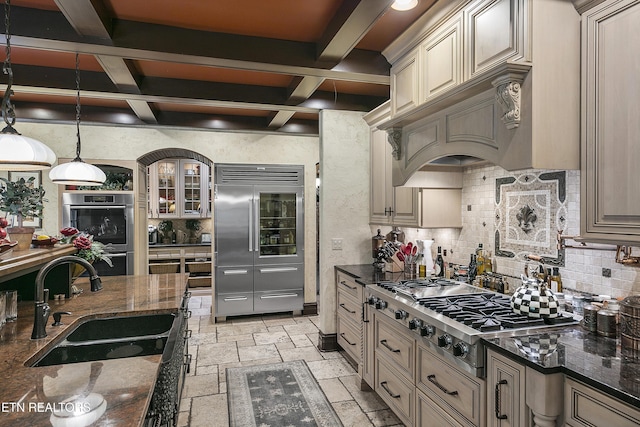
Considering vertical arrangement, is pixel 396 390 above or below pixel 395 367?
below

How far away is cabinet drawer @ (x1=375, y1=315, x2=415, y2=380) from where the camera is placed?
8.12ft

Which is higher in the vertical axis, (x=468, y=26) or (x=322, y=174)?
(x=468, y=26)

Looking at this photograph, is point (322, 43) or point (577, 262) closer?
point (577, 262)

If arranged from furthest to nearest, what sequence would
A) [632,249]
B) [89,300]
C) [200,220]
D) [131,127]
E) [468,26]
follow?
[200,220] < [131,127] < [89,300] < [468,26] < [632,249]

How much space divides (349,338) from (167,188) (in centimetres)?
530

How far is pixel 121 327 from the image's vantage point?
101 inches

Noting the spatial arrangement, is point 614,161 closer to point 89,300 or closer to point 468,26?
point 468,26

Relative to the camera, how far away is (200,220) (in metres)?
8.06

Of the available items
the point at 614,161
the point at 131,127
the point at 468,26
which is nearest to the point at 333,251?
the point at 468,26

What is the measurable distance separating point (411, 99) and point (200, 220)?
621cm

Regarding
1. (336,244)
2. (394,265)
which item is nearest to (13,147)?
(336,244)

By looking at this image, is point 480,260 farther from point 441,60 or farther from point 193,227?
point 193,227

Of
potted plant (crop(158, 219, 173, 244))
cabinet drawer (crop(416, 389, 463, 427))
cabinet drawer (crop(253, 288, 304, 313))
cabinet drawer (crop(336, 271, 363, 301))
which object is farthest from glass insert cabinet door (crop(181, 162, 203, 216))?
cabinet drawer (crop(416, 389, 463, 427))

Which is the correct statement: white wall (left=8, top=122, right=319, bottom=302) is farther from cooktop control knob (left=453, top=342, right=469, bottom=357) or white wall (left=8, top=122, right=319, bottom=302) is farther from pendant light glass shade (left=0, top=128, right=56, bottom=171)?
cooktop control knob (left=453, top=342, right=469, bottom=357)
